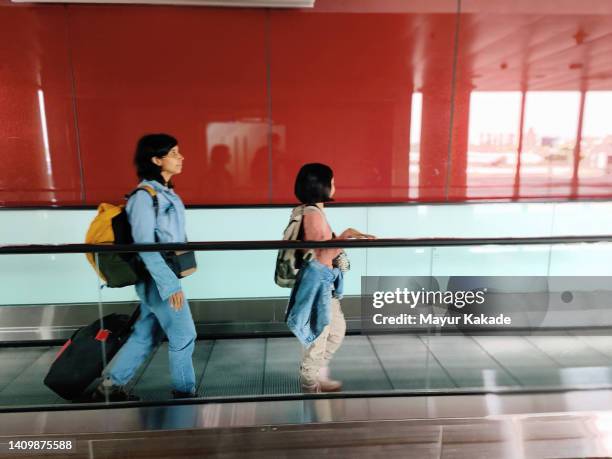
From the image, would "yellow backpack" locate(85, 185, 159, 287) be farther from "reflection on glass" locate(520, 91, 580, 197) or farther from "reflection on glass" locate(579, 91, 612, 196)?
"reflection on glass" locate(579, 91, 612, 196)

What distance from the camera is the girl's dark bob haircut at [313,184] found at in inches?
105

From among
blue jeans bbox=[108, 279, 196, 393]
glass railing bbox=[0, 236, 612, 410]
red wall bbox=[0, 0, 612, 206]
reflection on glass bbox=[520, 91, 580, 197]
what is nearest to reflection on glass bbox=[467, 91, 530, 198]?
red wall bbox=[0, 0, 612, 206]

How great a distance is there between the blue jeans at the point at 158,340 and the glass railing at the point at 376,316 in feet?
0.16

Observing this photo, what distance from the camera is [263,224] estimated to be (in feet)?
15.0

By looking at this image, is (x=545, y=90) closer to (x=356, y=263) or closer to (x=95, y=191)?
(x=356, y=263)

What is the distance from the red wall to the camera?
4281mm

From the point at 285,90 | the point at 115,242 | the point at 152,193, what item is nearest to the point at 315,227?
the point at 152,193

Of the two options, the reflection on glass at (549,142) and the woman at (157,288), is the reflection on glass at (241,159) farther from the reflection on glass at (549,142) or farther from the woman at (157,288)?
the reflection on glass at (549,142)

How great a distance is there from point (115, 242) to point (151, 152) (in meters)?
0.57

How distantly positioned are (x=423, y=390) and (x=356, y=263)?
3.22 ft

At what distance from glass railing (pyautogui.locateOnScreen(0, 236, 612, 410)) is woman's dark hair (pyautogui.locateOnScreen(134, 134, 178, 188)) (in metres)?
0.45

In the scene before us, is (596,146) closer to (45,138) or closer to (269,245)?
(269,245)

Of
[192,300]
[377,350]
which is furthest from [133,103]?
[377,350]

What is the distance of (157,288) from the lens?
2.70 metres
